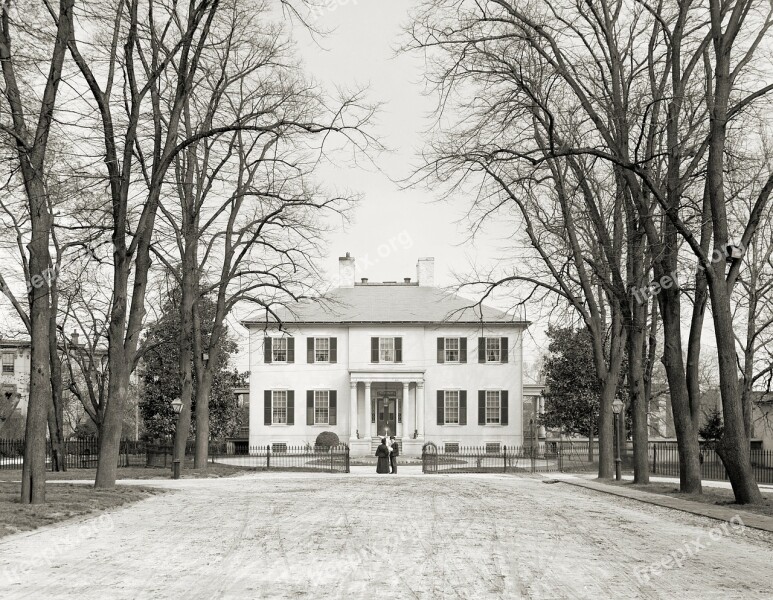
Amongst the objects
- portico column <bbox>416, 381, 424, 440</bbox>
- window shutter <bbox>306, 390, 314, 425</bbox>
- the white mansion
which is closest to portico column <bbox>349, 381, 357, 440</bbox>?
the white mansion

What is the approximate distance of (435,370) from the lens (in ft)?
156

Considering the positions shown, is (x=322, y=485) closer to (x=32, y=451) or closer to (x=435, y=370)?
(x=32, y=451)

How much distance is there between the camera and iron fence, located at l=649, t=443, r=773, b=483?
98.6ft

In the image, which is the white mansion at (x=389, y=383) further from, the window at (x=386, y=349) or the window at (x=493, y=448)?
the window at (x=493, y=448)

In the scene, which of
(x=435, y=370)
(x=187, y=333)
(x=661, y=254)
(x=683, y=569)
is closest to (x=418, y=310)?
(x=435, y=370)

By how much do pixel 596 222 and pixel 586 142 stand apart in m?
2.92

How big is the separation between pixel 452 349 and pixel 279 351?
9.18m

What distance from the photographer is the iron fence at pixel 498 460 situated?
3356 cm

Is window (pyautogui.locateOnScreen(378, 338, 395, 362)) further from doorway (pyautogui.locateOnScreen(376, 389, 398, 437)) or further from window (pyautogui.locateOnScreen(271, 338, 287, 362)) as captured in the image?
window (pyautogui.locateOnScreen(271, 338, 287, 362))

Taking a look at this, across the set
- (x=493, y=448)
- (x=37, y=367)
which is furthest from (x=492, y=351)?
(x=37, y=367)

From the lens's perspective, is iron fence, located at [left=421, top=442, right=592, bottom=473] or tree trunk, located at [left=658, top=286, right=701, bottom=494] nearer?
tree trunk, located at [left=658, top=286, right=701, bottom=494]

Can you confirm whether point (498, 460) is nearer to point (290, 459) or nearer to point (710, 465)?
point (290, 459)

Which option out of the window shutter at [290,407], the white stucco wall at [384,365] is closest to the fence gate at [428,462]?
the white stucco wall at [384,365]

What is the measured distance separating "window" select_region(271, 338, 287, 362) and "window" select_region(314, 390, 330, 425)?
2.56 m
